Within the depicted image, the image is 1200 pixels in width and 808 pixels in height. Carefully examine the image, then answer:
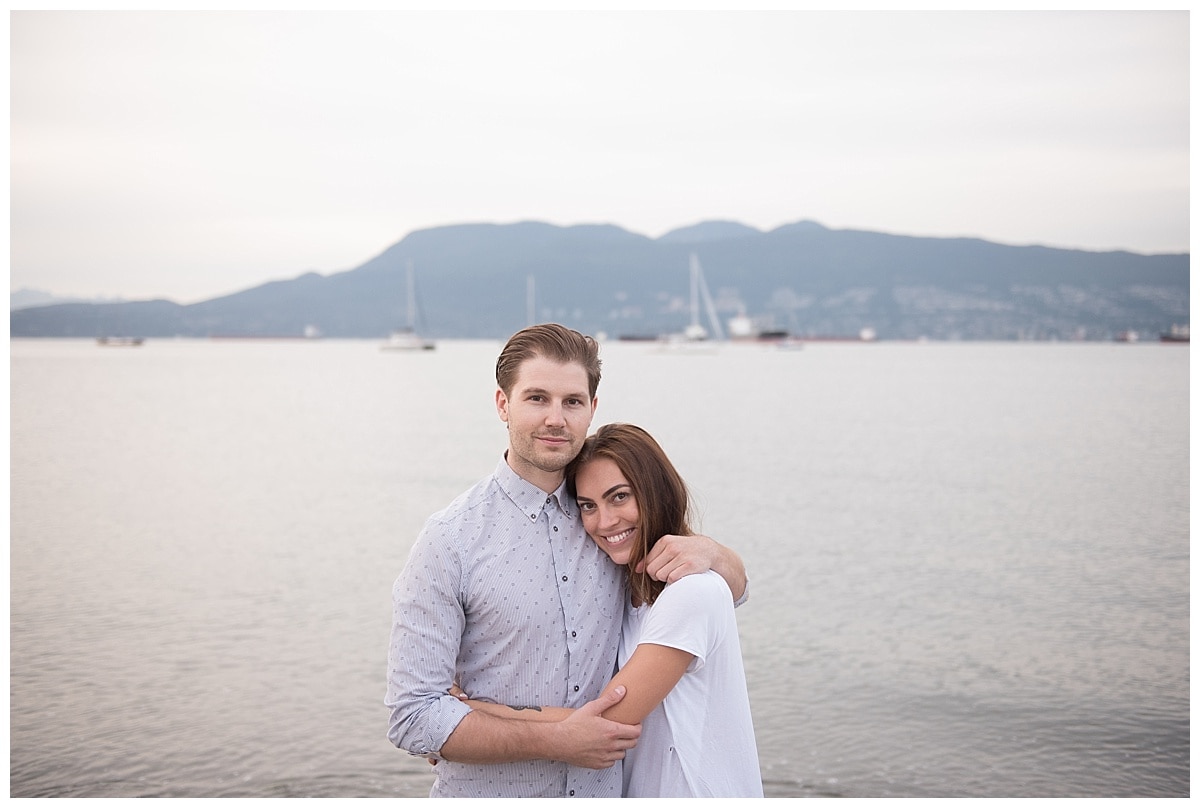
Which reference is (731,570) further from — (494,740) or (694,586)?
(494,740)

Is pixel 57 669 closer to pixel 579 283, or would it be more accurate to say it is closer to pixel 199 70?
pixel 199 70

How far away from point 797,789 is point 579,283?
18879 cm

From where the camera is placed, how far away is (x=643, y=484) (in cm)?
276

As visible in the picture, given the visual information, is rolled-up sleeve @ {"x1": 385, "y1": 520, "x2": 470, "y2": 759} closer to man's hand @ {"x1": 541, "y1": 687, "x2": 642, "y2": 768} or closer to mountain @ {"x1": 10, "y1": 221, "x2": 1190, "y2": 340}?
man's hand @ {"x1": 541, "y1": 687, "x2": 642, "y2": 768}

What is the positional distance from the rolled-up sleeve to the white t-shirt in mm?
472

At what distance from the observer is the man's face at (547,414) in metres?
2.68

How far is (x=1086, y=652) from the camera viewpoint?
9.58 meters

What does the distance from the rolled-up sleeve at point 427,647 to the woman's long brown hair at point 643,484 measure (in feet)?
1.37

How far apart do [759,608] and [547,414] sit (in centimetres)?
881

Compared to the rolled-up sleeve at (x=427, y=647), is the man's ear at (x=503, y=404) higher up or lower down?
higher up

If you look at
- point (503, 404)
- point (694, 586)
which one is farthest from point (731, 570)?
point (503, 404)

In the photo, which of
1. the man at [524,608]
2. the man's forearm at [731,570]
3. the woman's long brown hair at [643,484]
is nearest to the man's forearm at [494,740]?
the man at [524,608]

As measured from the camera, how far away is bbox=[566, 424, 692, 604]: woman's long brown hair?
2744 millimetres

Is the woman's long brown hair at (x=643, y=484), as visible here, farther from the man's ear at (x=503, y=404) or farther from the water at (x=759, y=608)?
the water at (x=759, y=608)
